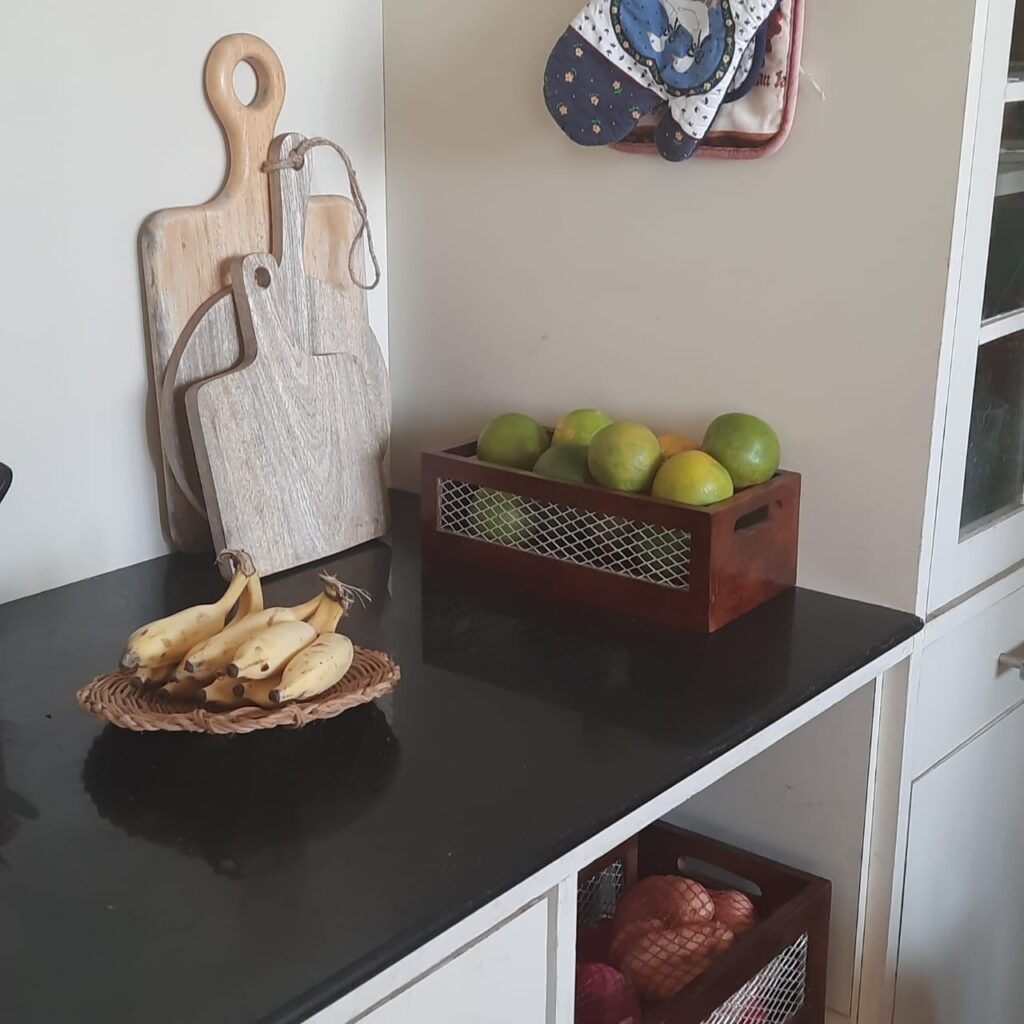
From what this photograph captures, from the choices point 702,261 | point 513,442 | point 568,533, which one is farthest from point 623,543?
point 702,261

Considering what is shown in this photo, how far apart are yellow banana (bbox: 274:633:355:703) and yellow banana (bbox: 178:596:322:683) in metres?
0.04

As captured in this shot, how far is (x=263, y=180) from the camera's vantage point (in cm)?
150

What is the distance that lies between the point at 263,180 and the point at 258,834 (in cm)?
81

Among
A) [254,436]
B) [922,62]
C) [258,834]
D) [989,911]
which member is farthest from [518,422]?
[989,911]

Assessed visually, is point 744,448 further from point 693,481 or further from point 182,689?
point 182,689

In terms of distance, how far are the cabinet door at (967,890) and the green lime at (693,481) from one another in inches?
16.0

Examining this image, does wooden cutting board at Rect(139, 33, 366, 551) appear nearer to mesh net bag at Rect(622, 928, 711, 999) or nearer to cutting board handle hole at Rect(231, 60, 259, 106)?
cutting board handle hole at Rect(231, 60, 259, 106)

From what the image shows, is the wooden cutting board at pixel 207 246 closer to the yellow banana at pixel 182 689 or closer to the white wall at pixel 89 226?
the white wall at pixel 89 226

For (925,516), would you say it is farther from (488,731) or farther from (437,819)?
(437,819)

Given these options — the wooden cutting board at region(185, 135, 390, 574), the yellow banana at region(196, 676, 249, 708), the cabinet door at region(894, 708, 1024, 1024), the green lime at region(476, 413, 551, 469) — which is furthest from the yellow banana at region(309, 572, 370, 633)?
the cabinet door at region(894, 708, 1024, 1024)

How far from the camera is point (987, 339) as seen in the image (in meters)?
1.38

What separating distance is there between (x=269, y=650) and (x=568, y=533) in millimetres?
427

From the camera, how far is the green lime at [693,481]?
4.40 feet

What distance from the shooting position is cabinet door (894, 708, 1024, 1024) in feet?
4.92
